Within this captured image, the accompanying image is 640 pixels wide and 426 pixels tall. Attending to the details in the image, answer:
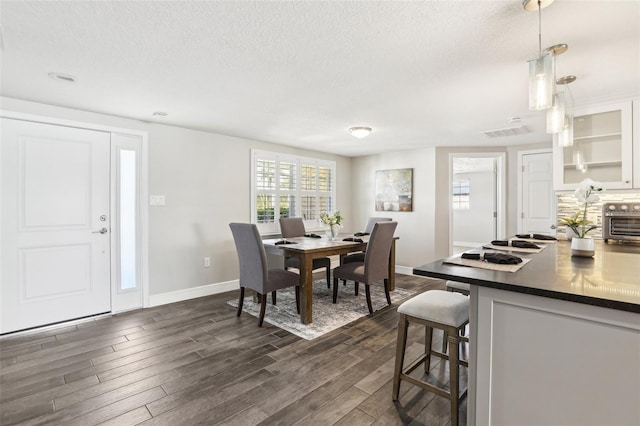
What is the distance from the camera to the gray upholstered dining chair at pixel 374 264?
3.44 meters

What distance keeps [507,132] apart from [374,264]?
258 cm

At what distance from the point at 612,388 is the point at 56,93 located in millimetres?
4217

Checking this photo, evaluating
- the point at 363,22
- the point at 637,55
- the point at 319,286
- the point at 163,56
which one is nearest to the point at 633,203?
the point at 637,55

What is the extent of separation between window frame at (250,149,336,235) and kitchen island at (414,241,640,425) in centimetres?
362

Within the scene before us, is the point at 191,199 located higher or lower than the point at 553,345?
higher

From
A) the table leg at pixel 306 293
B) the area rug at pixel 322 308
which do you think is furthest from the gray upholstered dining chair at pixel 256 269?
the area rug at pixel 322 308

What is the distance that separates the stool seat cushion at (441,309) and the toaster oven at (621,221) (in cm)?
191

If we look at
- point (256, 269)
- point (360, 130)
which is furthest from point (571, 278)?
point (360, 130)

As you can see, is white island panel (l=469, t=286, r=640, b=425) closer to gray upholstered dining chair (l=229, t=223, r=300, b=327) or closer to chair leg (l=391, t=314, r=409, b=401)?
chair leg (l=391, t=314, r=409, b=401)

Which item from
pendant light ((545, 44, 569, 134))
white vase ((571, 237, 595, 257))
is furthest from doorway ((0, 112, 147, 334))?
white vase ((571, 237, 595, 257))

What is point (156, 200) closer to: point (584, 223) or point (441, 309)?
point (441, 309)

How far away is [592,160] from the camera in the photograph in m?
2.96

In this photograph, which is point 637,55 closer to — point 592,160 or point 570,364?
point 592,160

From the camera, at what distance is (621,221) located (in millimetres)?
2699
